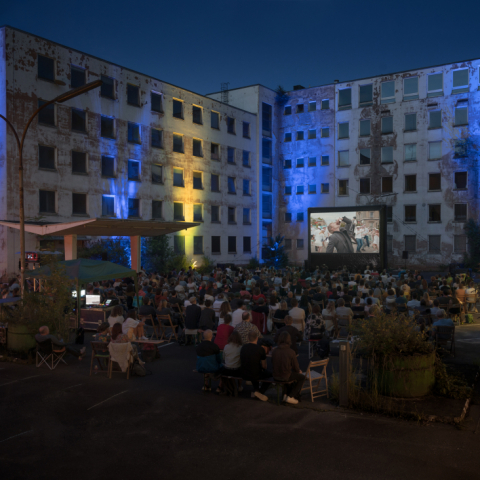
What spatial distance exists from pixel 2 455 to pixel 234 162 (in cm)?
4192

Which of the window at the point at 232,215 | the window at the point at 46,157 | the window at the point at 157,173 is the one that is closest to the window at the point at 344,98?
the window at the point at 232,215

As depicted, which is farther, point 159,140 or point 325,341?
point 159,140

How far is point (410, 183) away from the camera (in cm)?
4559

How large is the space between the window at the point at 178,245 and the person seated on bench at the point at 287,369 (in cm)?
3212

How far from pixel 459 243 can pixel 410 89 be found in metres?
14.7

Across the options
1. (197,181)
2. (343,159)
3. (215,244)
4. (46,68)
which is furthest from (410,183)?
(46,68)

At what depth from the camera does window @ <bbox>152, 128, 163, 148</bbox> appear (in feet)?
128

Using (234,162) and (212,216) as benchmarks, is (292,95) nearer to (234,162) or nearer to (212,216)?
(234,162)

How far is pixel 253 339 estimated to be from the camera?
8.84 meters

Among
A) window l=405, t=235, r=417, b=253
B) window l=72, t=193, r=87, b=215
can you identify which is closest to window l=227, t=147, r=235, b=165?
window l=72, t=193, r=87, b=215

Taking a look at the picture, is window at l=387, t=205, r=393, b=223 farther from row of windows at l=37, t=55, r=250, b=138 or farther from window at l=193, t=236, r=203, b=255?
window at l=193, t=236, r=203, b=255

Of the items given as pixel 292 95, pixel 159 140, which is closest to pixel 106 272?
pixel 159 140

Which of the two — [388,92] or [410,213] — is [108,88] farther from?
[410,213]

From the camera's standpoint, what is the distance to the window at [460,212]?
4319 cm
